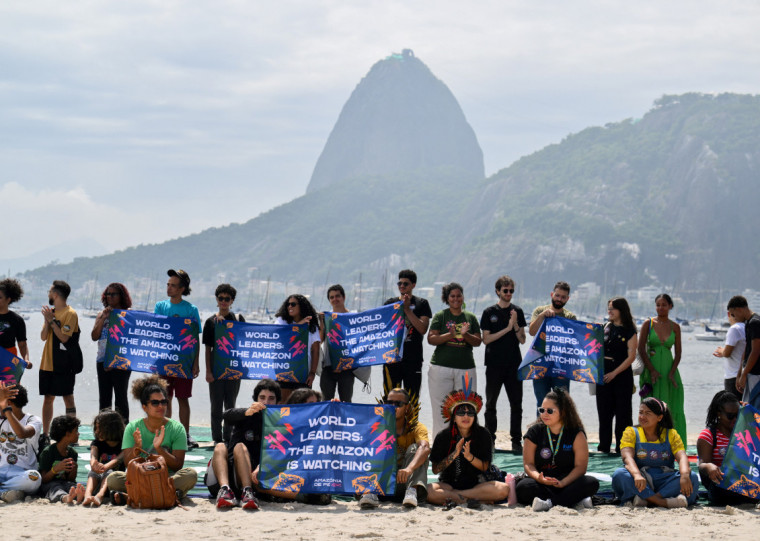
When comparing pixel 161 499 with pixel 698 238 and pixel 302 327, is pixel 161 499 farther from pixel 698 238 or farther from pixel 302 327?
pixel 698 238

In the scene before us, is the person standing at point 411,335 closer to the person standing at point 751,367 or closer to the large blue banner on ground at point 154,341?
the large blue banner on ground at point 154,341

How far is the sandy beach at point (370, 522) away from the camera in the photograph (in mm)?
7406

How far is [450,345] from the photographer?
1072 cm

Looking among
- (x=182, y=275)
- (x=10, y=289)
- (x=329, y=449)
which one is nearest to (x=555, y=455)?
(x=329, y=449)

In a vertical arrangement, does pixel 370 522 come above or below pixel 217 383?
below

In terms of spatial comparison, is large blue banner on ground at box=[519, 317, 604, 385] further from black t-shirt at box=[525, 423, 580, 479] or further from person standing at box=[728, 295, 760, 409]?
black t-shirt at box=[525, 423, 580, 479]

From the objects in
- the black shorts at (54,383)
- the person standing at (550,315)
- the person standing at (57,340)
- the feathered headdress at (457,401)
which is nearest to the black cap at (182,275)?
the person standing at (57,340)

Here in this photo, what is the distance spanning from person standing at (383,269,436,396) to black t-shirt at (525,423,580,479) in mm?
2252

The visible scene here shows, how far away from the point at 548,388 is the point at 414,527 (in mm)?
4124

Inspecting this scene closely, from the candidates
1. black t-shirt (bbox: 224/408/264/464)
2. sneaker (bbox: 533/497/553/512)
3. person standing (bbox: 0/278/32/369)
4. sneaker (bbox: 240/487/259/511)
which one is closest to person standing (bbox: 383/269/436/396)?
black t-shirt (bbox: 224/408/264/464)

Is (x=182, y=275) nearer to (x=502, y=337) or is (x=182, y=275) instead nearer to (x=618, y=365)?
(x=502, y=337)

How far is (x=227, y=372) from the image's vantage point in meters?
11.1

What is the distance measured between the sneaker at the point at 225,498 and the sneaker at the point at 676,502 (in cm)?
374

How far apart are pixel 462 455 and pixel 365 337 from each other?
106 inches
